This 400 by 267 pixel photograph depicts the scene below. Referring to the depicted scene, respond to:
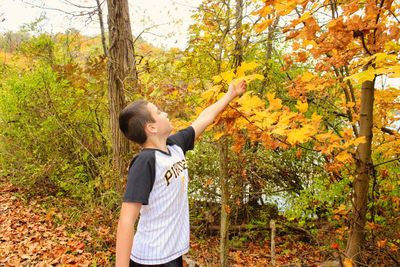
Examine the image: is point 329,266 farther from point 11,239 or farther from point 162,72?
point 11,239

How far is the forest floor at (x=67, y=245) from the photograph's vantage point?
446 centimetres

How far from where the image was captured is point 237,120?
243cm

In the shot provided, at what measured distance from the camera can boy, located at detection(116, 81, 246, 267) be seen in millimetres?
1734

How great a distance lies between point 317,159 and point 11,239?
4907 millimetres

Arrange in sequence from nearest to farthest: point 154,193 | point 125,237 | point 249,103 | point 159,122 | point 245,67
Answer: point 125,237 → point 154,193 → point 159,122 → point 245,67 → point 249,103

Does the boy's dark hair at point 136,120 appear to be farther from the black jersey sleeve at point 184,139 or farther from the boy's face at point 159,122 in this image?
the black jersey sleeve at point 184,139

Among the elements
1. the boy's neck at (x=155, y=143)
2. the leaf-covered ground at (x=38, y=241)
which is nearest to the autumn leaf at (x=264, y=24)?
the boy's neck at (x=155, y=143)

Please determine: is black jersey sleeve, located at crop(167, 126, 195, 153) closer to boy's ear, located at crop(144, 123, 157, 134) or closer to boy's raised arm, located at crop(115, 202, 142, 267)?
boy's ear, located at crop(144, 123, 157, 134)

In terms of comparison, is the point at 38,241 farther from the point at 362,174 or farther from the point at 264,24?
the point at 264,24

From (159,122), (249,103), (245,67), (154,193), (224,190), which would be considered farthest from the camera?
(224,190)

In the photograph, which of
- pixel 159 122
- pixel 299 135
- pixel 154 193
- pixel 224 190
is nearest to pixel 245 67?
pixel 299 135

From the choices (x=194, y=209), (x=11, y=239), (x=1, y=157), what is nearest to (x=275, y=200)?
(x=194, y=209)

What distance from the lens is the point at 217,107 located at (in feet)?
7.55

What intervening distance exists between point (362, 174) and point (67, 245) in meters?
4.01
